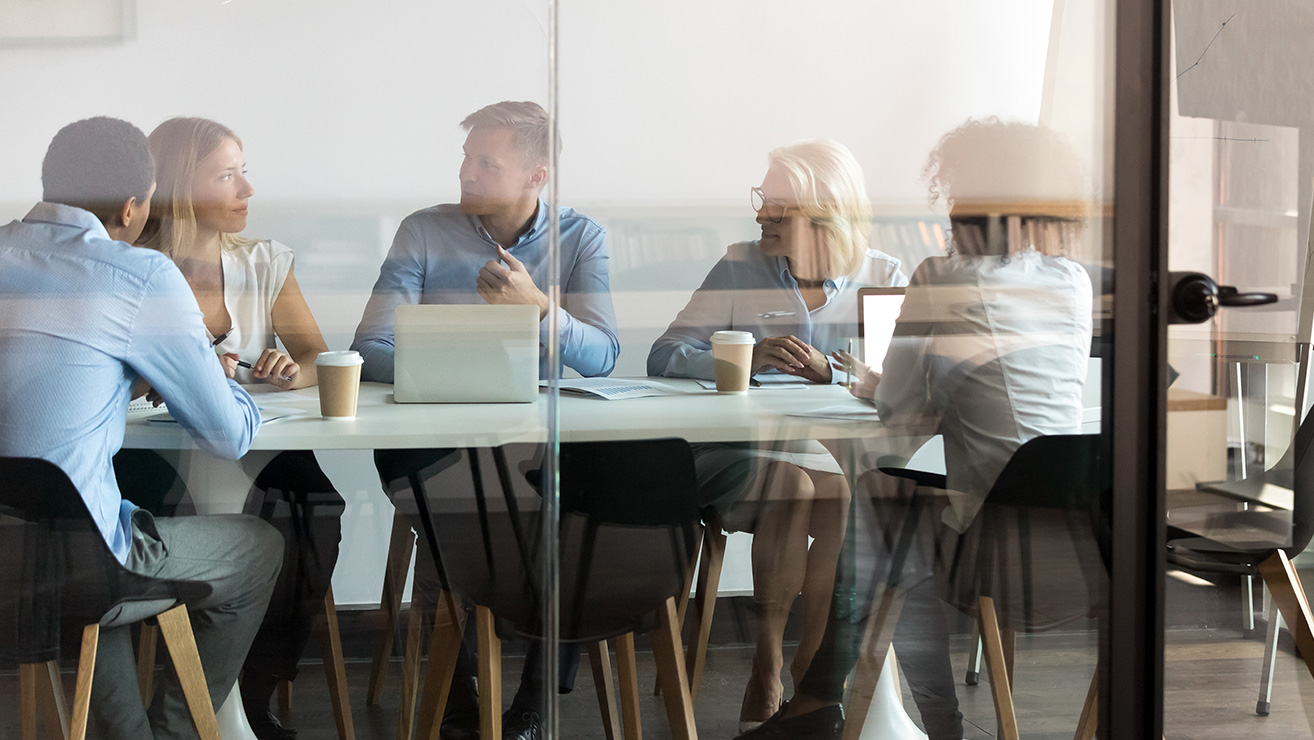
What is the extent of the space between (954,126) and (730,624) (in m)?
0.97

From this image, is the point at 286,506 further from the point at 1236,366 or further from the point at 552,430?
the point at 1236,366

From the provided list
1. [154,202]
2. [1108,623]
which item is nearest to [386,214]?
[154,202]

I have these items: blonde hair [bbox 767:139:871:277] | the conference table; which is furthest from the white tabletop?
blonde hair [bbox 767:139:871:277]

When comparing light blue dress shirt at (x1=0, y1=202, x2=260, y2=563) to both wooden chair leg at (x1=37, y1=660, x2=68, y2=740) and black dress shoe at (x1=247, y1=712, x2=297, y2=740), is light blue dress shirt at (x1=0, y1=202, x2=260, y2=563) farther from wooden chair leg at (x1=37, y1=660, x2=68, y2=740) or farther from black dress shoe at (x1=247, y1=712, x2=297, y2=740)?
black dress shoe at (x1=247, y1=712, x2=297, y2=740)

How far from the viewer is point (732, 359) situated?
1.62 m

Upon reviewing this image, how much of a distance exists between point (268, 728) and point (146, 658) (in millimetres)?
226

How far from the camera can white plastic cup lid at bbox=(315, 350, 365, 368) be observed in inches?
58.9

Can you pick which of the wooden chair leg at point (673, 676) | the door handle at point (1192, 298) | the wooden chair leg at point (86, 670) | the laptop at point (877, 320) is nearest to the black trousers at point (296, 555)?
the wooden chair leg at point (86, 670)

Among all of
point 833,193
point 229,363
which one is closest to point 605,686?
point 229,363

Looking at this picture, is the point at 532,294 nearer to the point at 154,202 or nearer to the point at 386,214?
the point at 386,214

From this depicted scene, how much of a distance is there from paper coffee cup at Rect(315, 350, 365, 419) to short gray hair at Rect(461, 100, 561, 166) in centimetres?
43

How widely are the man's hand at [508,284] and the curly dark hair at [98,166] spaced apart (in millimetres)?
527

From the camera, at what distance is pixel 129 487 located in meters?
1.45

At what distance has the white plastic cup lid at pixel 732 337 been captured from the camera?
1.61m
